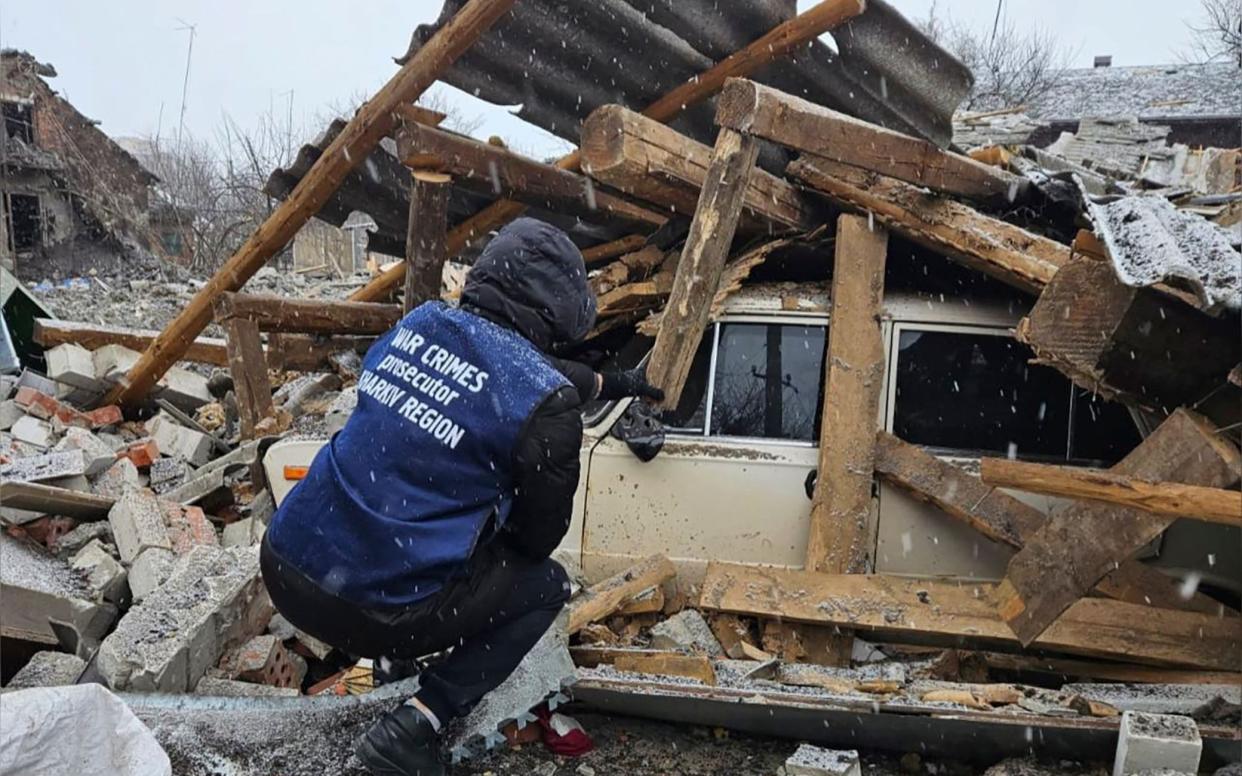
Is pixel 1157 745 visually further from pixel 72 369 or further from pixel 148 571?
pixel 72 369

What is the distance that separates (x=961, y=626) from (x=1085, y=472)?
1.21m

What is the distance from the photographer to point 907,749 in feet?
9.20

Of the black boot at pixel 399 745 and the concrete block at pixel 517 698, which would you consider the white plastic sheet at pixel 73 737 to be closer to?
the black boot at pixel 399 745

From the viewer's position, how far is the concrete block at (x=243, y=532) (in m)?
5.15

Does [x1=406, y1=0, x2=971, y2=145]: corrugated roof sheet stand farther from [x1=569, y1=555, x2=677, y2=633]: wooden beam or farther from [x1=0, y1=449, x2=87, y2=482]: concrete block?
[x1=0, y1=449, x2=87, y2=482]: concrete block

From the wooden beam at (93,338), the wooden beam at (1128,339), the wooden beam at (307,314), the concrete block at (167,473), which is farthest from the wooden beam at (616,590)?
the wooden beam at (93,338)

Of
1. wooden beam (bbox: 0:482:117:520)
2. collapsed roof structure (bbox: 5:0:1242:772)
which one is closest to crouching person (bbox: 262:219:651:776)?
collapsed roof structure (bbox: 5:0:1242:772)

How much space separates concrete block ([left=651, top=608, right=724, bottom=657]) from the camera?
3.73m

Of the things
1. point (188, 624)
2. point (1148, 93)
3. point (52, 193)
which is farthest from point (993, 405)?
point (1148, 93)

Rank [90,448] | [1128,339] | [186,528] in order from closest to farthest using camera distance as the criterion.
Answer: [1128,339]
[186,528]
[90,448]

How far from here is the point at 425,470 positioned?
2.28 meters

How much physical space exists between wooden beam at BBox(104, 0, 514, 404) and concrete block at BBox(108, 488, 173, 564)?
185 cm

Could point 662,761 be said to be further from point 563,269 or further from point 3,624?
point 3,624

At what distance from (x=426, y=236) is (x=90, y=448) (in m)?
3.18
